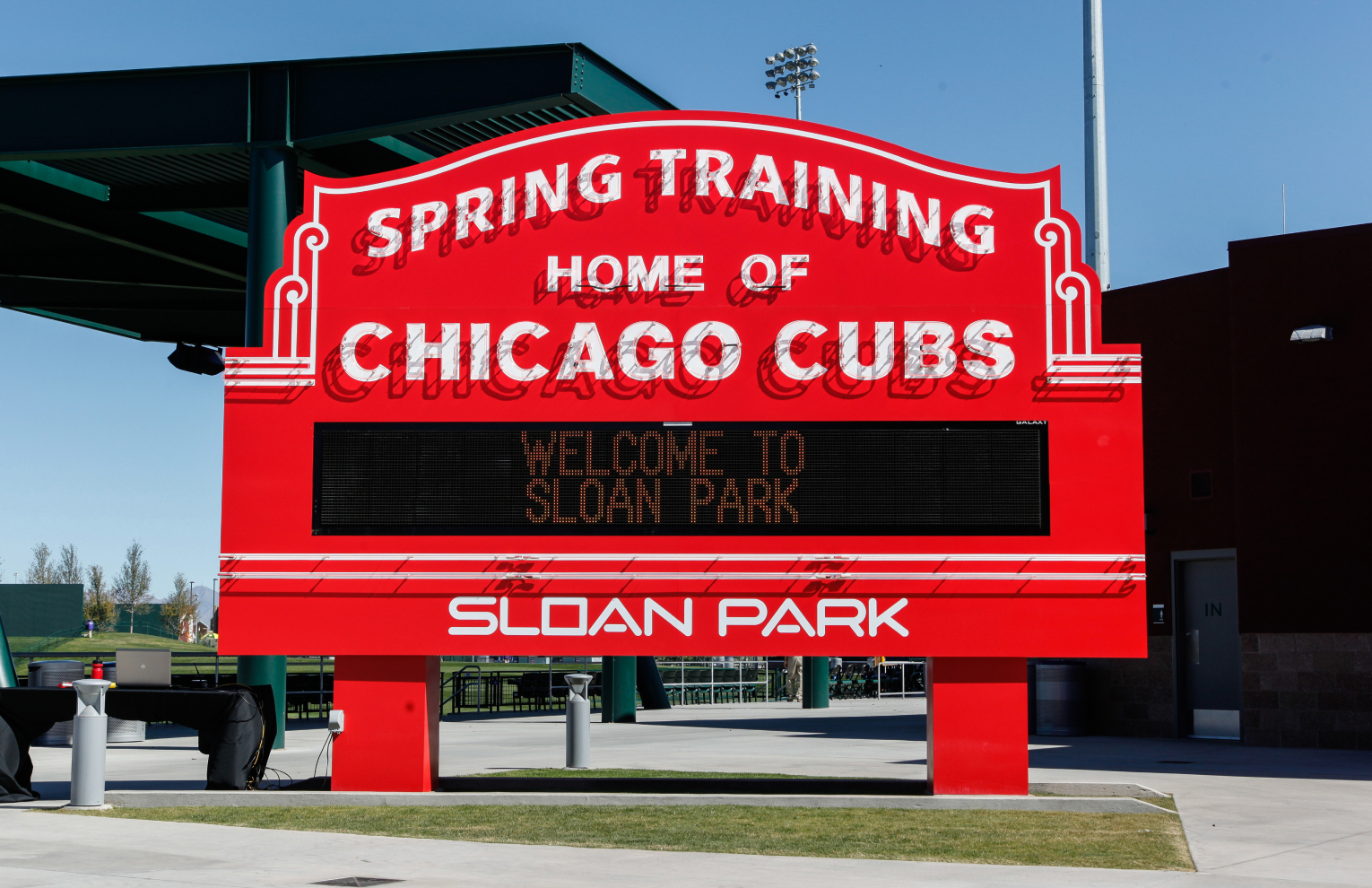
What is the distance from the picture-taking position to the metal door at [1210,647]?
25.1 metres

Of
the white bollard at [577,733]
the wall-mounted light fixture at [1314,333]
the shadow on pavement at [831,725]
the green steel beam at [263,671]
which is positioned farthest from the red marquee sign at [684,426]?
the shadow on pavement at [831,725]

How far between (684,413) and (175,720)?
597 cm

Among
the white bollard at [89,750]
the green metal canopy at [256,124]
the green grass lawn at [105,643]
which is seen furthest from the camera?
the green grass lawn at [105,643]

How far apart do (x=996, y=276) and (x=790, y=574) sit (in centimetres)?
354

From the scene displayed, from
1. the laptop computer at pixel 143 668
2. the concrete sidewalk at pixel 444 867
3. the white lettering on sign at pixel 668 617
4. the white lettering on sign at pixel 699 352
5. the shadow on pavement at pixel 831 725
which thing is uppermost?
the white lettering on sign at pixel 699 352

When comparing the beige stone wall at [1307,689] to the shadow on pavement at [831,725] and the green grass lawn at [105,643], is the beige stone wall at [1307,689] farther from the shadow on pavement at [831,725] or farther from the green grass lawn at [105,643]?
the green grass lawn at [105,643]

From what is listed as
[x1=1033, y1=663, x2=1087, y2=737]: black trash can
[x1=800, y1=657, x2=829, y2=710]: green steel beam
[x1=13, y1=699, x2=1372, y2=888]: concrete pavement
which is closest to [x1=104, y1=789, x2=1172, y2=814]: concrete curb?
[x1=13, y1=699, x2=1372, y2=888]: concrete pavement

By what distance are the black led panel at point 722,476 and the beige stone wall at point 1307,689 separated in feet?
38.0

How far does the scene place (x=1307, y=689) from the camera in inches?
915

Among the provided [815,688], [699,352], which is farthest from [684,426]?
[815,688]

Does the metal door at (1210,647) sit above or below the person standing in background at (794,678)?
above

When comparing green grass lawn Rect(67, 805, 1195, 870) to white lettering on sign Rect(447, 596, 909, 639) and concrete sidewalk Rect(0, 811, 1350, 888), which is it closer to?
concrete sidewalk Rect(0, 811, 1350, 888)

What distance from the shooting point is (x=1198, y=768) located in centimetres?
1930

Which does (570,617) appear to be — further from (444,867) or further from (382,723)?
(444,867)
